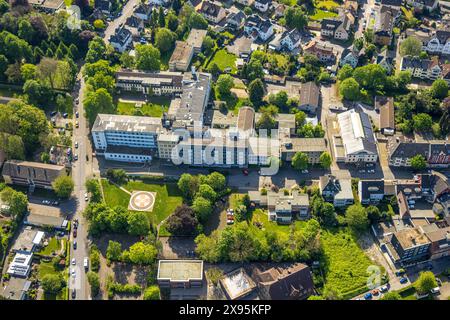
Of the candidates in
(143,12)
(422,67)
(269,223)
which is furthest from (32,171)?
(422,67)

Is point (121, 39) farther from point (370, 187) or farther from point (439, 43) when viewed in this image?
point (439, 43)

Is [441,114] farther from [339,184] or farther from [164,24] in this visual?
[164,24]

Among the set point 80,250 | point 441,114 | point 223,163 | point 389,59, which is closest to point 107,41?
point 223,163

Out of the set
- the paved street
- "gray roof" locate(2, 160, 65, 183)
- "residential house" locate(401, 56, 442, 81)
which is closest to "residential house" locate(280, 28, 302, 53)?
"residential house" locate(401, 56, 442, 81)

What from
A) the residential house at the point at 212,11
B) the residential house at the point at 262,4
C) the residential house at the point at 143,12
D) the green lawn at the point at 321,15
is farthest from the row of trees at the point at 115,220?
the green lawn at the point at 321,15

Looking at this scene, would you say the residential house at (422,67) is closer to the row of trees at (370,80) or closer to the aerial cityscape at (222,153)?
the aerial cityscape at (222,153)
